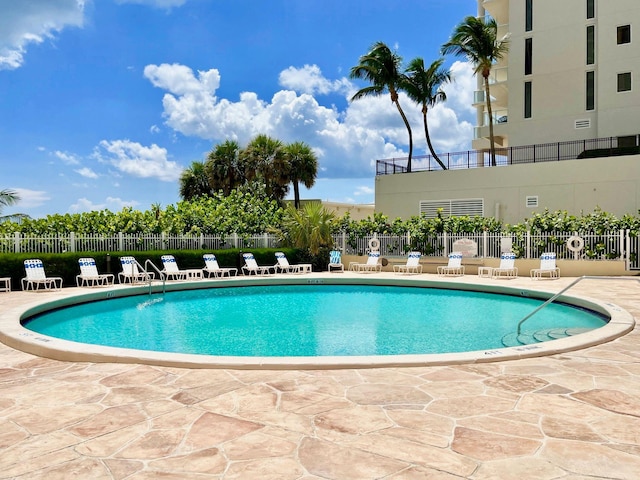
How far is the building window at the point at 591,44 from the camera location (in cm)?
2491

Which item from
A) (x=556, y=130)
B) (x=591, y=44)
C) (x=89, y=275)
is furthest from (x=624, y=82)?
(x=89, y=275)

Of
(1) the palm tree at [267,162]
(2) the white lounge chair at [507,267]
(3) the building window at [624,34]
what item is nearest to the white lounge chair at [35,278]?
(2) the white lounge chair at [507,267]

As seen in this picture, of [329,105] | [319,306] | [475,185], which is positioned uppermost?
[329,105]

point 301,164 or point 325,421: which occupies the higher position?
point 301,164

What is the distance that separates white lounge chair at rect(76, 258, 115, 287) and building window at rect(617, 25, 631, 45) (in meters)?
24.6

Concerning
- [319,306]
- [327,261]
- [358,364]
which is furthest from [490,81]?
[358,364]

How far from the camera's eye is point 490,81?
97.6 ft

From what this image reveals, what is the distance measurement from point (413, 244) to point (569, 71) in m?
13.4

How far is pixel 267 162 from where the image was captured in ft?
104

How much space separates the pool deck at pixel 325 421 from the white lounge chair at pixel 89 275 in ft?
31.3

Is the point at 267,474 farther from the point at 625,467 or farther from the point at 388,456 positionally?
the point at 625,467

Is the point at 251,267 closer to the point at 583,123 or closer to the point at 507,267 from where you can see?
the point at 507,267

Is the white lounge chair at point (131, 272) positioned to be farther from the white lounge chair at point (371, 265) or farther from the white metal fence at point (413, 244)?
the white lounge chair at point (371, 265)

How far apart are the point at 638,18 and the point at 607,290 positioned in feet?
57.4
